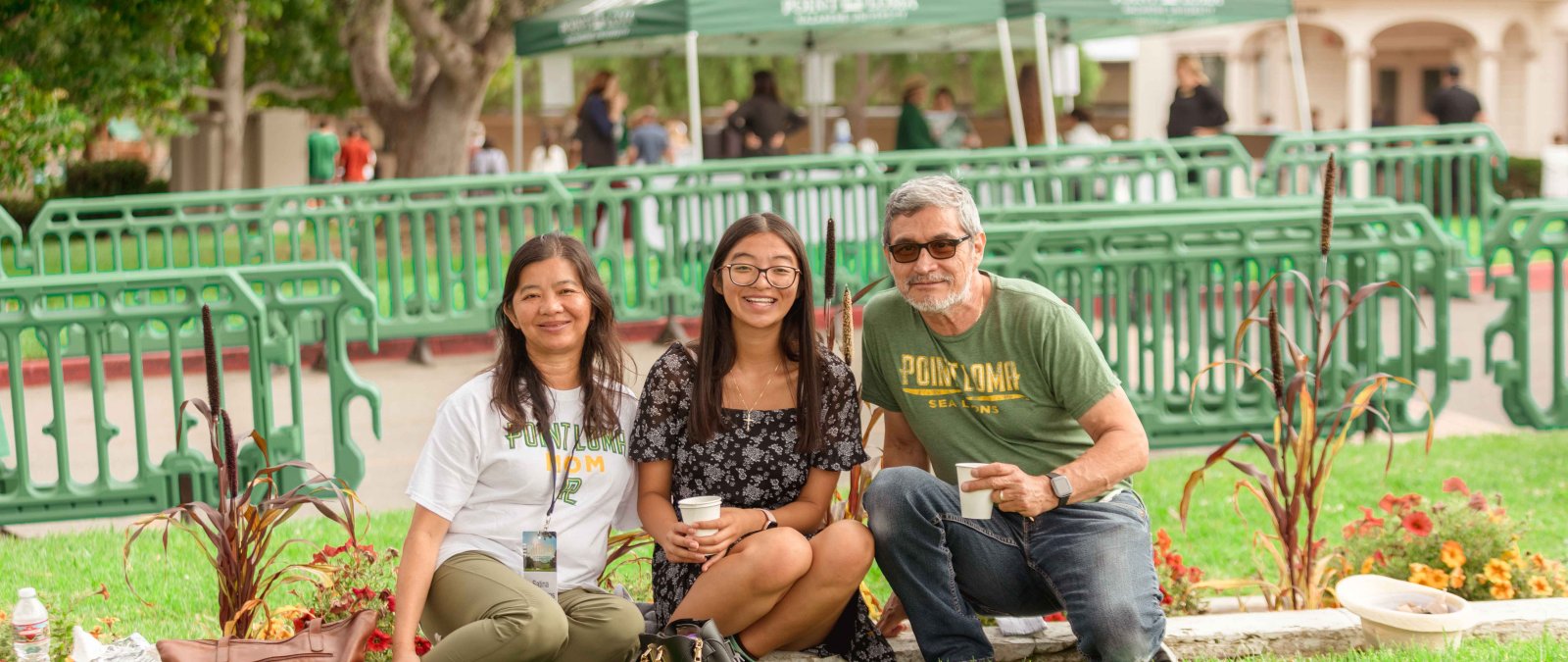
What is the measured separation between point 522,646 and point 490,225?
23.0ft

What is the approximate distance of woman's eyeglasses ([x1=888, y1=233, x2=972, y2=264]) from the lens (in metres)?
4.09

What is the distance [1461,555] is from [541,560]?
8.27 ft

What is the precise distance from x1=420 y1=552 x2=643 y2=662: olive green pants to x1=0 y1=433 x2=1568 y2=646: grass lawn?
83 centimetres

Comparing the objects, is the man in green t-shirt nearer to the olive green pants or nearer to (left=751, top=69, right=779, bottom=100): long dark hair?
the olive green pants

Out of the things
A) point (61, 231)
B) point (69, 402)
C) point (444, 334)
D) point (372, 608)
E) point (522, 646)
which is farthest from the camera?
point (444, 334)

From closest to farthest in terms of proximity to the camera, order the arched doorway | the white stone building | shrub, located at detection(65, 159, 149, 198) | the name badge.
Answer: the name badge, shrub, located at detection(65, 159, 149, 198), the white stone building, the arched doorway

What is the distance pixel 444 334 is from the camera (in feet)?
36.5

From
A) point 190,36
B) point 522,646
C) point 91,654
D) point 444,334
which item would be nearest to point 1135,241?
point 522,646

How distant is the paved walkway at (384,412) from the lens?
293 inches

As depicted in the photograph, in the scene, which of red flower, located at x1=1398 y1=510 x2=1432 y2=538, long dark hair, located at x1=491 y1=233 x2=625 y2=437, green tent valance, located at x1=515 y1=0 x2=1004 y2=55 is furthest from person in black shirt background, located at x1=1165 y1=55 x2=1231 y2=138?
long dark hair, located at x1=491 y1=233 x2=625 y2=437

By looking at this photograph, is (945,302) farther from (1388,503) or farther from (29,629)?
(29,629)

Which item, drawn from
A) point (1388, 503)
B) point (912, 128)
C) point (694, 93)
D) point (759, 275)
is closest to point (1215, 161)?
point (694, 93)

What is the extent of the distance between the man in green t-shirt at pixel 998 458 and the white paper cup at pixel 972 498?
21mm

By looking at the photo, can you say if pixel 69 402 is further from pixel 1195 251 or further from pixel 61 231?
pixel 1195 251
